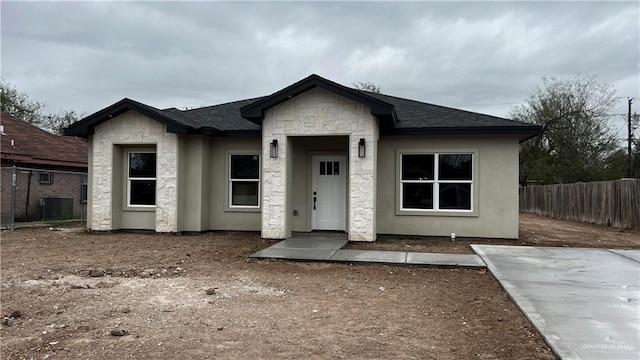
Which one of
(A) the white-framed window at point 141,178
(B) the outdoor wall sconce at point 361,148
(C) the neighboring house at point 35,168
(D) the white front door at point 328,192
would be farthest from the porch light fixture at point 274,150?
(C) the neighboring house at point 35,168

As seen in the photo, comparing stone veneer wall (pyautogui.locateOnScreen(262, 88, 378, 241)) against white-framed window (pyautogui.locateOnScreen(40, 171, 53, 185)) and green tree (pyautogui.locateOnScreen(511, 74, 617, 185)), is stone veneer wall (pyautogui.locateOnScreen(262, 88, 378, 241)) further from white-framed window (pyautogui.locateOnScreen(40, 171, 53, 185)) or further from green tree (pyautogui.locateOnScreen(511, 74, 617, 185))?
green tree (pyautogui.locateOnScreen(511, 74, 617, 185))

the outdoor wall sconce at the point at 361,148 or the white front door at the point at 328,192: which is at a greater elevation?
the outdoor wall sconce at the point at 361,148

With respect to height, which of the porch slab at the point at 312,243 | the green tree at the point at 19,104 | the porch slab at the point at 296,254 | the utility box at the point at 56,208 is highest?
the green tree at the point at 19,104

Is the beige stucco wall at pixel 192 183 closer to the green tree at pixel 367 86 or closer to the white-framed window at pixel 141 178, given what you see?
the white-framed window at pixel 141 178

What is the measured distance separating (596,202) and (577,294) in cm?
1461

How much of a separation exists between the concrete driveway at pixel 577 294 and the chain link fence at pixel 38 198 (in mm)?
14910

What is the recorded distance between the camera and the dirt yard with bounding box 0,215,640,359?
160 inches

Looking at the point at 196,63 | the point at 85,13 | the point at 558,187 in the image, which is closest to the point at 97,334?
the point at 85,13

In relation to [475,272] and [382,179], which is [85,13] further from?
[475,272]

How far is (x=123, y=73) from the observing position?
68.3ft

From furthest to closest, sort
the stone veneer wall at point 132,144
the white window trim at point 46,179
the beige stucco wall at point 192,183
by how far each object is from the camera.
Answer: the white window trim at point 46,179, the beige stucco wall at point 192,183, the stone veneer wall at point 132,144

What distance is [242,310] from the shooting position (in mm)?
5297

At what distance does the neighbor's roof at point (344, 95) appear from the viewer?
1062 centimetres

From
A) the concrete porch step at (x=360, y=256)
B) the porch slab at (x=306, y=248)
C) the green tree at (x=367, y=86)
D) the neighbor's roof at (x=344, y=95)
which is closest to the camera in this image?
the concrete porch step at (x=360, y=256)
